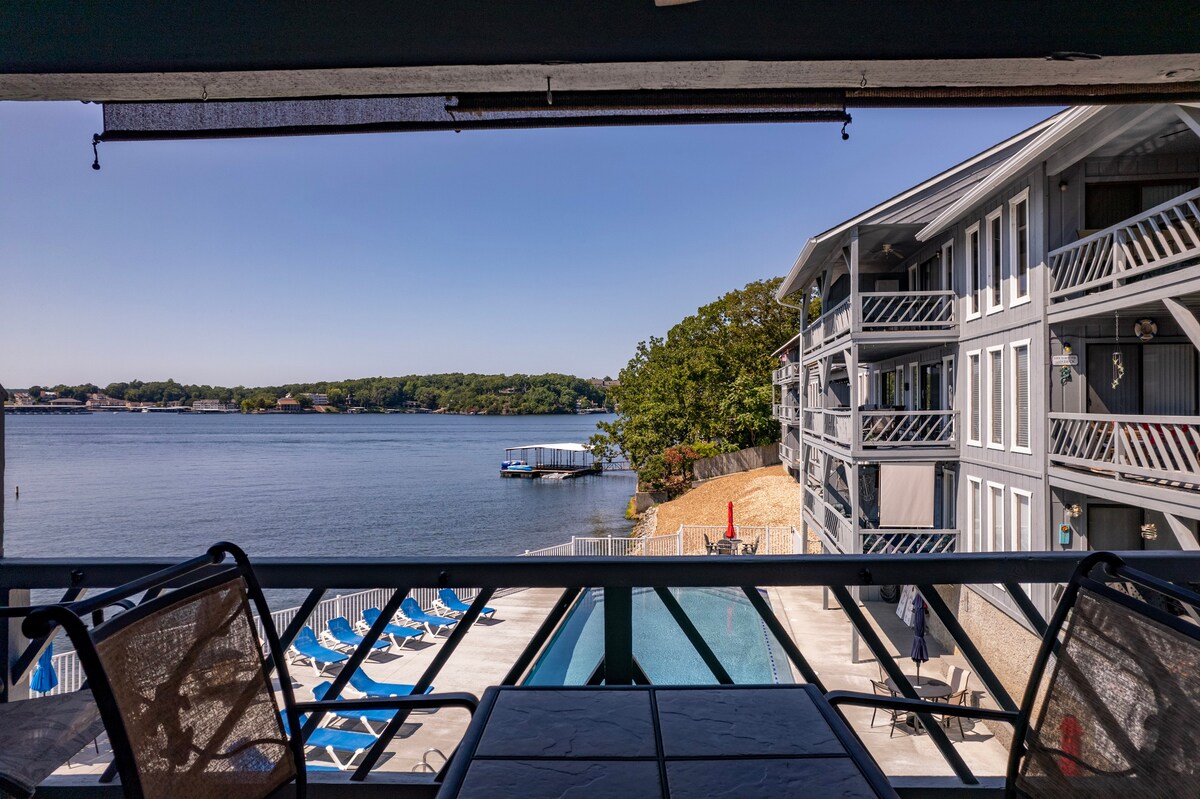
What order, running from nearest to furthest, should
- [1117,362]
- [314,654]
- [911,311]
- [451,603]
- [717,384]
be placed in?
[1117,362]
[314,654]
[911,311]
[451,603]
[717,384]

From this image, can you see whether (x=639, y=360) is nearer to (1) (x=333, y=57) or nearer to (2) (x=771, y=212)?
(2) (x=771, y=212)

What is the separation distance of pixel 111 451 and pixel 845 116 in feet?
263

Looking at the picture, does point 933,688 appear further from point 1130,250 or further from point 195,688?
point 195,688

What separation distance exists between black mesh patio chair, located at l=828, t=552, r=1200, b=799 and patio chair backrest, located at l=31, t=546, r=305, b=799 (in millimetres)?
1211

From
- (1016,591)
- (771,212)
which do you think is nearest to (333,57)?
(1016,591)

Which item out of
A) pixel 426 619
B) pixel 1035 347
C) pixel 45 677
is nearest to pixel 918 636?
pixel 1035 347

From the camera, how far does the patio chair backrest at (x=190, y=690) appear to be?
1022mm

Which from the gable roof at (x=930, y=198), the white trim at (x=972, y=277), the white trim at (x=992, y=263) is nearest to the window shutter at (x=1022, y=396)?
the white trim at (x=992, y=263)

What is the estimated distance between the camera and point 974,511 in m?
10.9

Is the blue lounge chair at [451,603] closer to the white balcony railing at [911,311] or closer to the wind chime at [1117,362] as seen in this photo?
the white balcony railing at [911,311]

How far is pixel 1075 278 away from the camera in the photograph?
8.18 metres

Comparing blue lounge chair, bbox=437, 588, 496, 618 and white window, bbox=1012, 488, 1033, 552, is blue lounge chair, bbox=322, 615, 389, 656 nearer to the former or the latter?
blue lounge chair, bbox=437, 588, 496, 618

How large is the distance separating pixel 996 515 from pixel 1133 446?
303 cm

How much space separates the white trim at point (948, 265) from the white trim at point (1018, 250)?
1918mm
